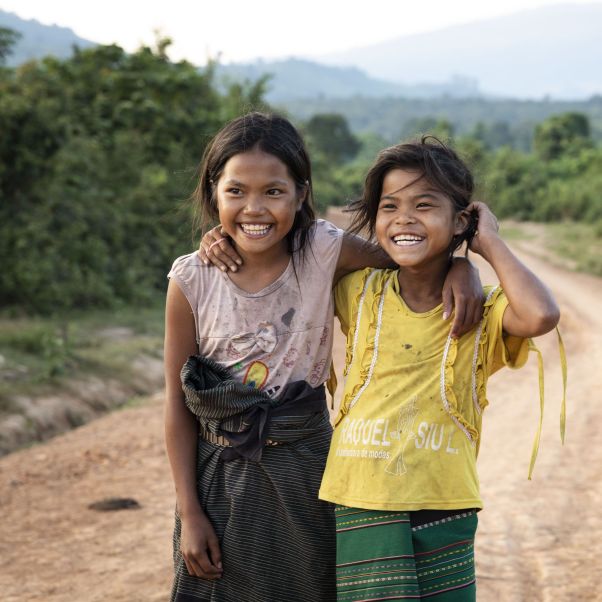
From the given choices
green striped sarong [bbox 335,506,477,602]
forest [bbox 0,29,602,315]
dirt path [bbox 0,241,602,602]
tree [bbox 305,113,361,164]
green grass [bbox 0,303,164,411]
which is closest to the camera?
green striped sarong [bbox 335,506,477,602]

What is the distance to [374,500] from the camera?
6.37ft

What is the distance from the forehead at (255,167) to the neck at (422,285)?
38cm

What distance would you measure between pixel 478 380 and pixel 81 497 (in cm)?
327

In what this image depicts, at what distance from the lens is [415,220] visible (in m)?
2.07

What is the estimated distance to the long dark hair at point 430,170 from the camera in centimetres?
209

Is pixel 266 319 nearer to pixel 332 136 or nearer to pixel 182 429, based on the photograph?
pixel 182 429

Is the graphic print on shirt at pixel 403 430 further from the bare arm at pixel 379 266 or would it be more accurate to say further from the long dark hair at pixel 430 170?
the long dark hair at pixel 430 170

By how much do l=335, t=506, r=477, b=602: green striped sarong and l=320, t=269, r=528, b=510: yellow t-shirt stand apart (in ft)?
0.14

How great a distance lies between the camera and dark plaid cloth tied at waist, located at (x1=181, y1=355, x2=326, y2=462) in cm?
206

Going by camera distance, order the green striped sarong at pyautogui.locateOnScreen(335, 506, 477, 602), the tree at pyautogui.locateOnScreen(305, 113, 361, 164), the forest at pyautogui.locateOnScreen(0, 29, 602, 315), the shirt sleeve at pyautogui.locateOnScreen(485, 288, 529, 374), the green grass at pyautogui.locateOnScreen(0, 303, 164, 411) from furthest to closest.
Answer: the tree at pyautogui.locateOnScreen(305, 113, 361, 164) < the forest at pyautogui.locateOnScreen(0, 29, 602, 315) < the green grass at pyautogui.locateOnScreen(0, 303, 164, 411) < the shirt sleeve at pyautogui.locateOnScreen(485, 288, 529, 374) < the green striped sarong at pyautogui.locateOnScreen(335, 506, 477, 602)

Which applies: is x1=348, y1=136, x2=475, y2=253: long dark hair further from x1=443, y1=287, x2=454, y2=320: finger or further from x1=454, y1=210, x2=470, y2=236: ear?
x1=443, y1=287, x2=454, y2=320: finger

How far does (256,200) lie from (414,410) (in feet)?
1.95

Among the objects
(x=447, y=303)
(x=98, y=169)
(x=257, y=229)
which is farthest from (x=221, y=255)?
(x=98, y=169)

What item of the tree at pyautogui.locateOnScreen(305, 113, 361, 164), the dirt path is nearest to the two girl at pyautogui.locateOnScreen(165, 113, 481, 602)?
the dirt path
